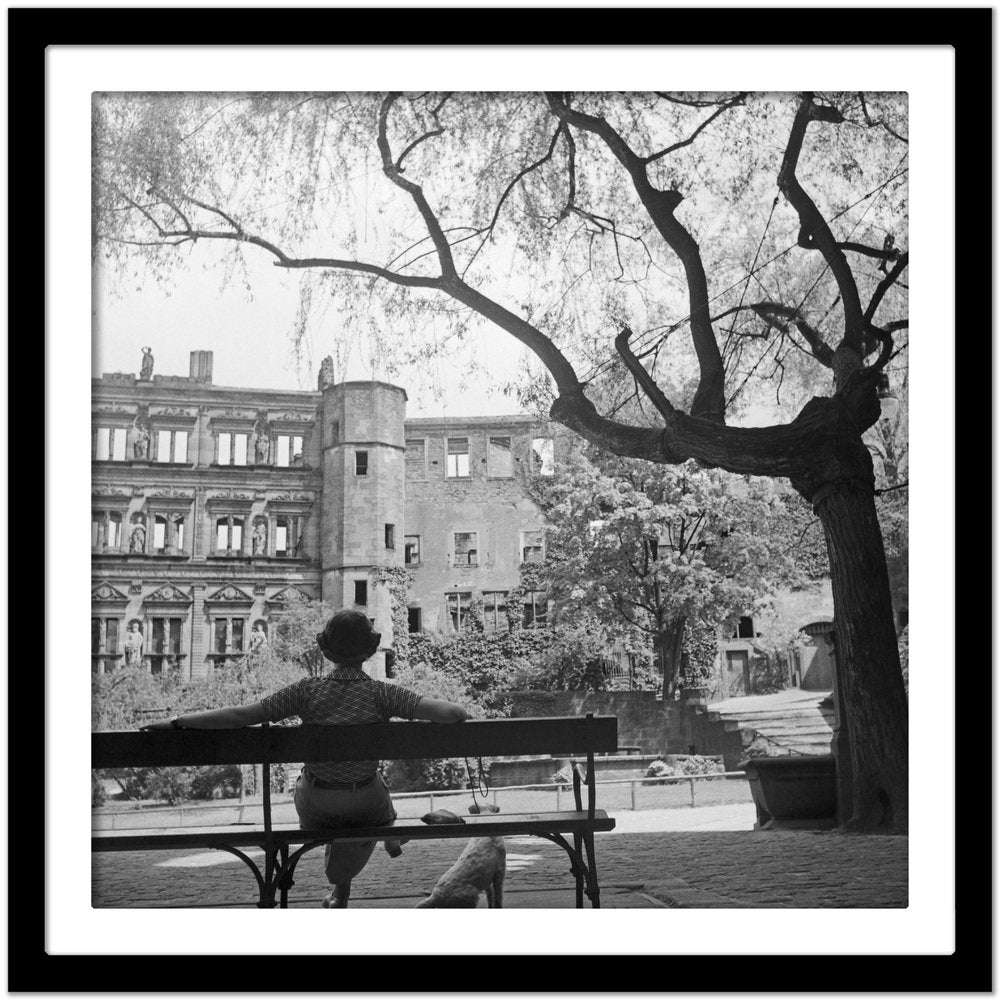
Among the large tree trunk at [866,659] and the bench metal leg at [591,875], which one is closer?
the bench metal leg at [591,875]

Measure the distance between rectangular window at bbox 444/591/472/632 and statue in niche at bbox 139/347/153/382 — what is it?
3.23 meters

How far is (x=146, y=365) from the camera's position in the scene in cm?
709

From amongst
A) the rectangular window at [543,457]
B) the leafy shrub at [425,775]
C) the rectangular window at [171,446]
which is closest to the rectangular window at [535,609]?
the rectangular window at [543,457]

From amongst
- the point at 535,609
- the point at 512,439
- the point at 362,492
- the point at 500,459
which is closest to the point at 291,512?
the point at 362,492

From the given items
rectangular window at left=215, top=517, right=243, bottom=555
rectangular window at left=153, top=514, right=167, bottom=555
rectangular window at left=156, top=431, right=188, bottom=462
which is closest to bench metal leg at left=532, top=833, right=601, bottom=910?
rectangular window at left=153, top=514, right=167, bottom=555

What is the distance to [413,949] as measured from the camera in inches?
158

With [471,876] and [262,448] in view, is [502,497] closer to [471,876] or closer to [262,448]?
[262,448]

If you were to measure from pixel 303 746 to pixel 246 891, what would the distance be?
173 cm

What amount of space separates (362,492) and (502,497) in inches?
43.8

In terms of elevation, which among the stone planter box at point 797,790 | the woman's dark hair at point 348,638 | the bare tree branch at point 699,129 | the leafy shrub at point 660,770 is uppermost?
the bare tree branch at point 699,129

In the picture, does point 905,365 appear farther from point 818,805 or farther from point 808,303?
point 818,805

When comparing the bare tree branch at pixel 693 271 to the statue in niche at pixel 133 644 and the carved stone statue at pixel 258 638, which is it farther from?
the statue in niche at pixel 133 644

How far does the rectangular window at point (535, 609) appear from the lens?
9.59 m

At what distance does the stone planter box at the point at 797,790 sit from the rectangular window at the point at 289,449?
3813mm
